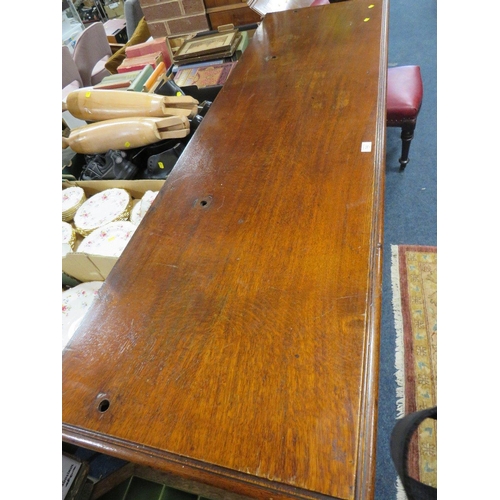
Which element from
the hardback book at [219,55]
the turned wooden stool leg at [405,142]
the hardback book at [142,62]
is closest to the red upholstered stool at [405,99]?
the turned wooden stool leg at [405,142]

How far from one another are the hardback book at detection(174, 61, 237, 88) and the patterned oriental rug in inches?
48.9

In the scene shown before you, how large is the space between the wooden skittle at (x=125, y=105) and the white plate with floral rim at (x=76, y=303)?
2.40ft

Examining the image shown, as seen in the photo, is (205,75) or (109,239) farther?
(205,75)

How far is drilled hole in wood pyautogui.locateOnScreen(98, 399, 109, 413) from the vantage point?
525mm

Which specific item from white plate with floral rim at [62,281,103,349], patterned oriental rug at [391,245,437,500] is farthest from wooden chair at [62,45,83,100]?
patterned oriental rug at [391,245,437,500]

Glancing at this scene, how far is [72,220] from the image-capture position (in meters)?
1.46

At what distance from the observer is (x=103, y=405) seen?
0.53m

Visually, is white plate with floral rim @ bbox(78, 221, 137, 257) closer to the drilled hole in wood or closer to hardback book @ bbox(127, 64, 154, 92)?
the drilled hole in wood

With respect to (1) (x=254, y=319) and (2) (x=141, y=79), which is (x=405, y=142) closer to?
(2) (x=141, y=79)

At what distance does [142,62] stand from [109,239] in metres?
1.41

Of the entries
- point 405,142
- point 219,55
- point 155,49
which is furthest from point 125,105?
point 405,142

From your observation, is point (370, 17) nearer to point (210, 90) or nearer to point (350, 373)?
point (210, 90)

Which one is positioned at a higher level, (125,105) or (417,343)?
(125,105)
